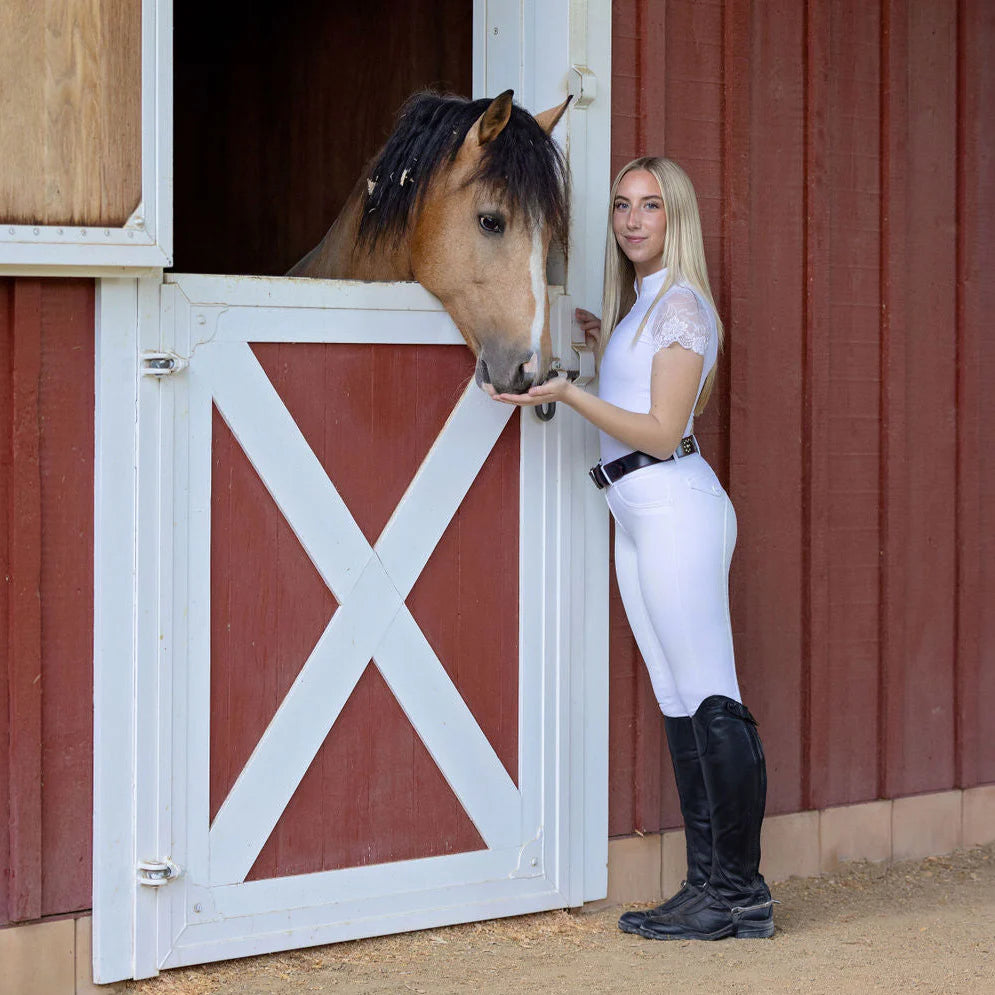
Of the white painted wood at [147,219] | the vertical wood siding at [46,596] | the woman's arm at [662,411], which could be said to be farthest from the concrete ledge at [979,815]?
the white painted wood at [147,219]

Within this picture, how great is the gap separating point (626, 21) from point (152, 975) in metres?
2.41

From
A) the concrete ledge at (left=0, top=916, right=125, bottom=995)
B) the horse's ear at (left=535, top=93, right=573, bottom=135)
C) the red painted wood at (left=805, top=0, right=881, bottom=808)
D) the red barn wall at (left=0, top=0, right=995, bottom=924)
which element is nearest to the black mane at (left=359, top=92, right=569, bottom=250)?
the horse's ear at (left=535, top=93, right=573, bottom=135)

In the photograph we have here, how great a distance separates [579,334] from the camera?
3.32 meters

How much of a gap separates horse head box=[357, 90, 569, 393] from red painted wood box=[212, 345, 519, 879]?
0.20 metres

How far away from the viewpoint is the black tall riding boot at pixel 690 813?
3.24m

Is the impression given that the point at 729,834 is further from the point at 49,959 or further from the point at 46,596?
the point at 46,596

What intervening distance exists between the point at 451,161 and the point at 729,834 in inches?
63.8

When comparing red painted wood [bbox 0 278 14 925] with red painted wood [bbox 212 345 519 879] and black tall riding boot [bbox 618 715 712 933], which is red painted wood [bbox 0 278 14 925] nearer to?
red painted wood [bbox 212 345 519 879]

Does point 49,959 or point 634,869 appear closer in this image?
point 49,959

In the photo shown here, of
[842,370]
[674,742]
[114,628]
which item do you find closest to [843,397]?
[842,370]

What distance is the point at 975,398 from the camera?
406 centimetres

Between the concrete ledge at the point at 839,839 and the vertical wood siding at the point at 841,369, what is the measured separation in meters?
0.05

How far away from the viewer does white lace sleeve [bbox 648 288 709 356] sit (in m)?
2.98

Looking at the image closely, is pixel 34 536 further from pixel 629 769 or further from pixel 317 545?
pixel 629 769
